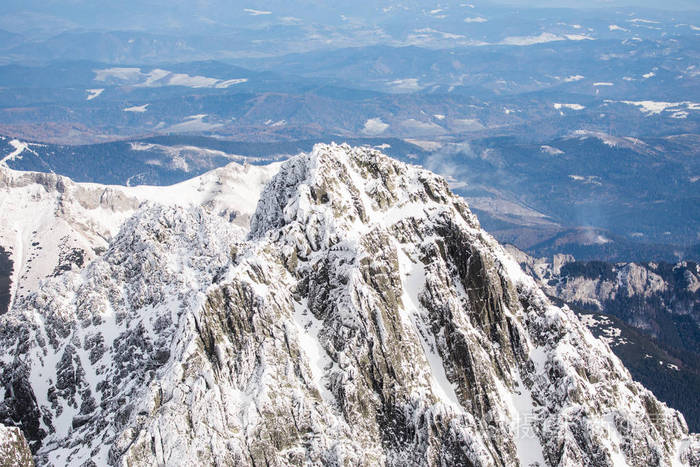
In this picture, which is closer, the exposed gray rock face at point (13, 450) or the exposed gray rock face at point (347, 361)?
the exposed gray rock face at point (13, 450)

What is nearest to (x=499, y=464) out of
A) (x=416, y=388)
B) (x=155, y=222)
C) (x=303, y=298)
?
(x=416, y=388)

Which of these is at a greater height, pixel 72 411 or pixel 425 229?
pixel 425 229

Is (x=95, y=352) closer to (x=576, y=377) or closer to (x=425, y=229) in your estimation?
(x=425, y=229)

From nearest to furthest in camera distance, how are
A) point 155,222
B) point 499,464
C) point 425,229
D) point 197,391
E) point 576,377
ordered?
point 197,391
point 499,464
point 576,377
point 425,229
point 155,222

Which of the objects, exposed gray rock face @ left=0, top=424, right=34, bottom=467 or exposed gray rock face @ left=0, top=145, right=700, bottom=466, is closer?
exposed gray rock face @ left=0, top=424, right=34, bottom=467
